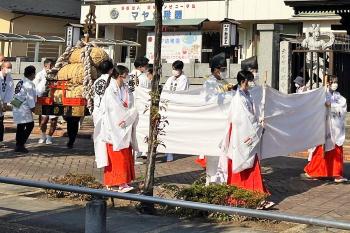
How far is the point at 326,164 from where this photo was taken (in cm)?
919

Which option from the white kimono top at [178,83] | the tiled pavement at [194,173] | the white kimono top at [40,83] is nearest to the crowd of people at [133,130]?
the tiled pavement at [194,173]

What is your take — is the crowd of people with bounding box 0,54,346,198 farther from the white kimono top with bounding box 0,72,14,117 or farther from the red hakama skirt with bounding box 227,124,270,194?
the white kimono top with bounding box 0,72,14,117

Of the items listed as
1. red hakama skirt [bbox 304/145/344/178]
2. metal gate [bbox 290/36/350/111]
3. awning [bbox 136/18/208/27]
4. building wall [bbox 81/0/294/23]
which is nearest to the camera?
red hakama skirt [bbox 304/145/344/178]

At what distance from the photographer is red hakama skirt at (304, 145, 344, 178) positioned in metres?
9.13

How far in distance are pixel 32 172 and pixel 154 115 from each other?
3.69 meters

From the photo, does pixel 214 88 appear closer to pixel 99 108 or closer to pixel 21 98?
pixel 99 108

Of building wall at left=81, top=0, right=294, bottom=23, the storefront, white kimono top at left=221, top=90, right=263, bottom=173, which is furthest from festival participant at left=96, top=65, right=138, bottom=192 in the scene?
building wall at left=81, top=0, right=294, bottom=23

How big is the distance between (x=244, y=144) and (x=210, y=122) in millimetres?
877

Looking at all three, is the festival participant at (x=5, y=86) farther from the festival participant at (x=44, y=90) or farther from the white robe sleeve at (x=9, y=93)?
the festival participant at (x=44, y=90)

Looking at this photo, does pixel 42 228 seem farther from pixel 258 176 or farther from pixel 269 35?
pixel 269 35

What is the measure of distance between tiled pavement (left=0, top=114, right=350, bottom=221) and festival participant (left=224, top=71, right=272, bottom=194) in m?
0.54

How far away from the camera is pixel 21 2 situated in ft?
109

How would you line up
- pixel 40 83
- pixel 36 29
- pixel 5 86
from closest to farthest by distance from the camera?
pixel 5 86, pixel 40 83, pixel 36 29

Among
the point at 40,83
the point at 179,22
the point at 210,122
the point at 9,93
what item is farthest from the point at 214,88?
the point at 179,22
